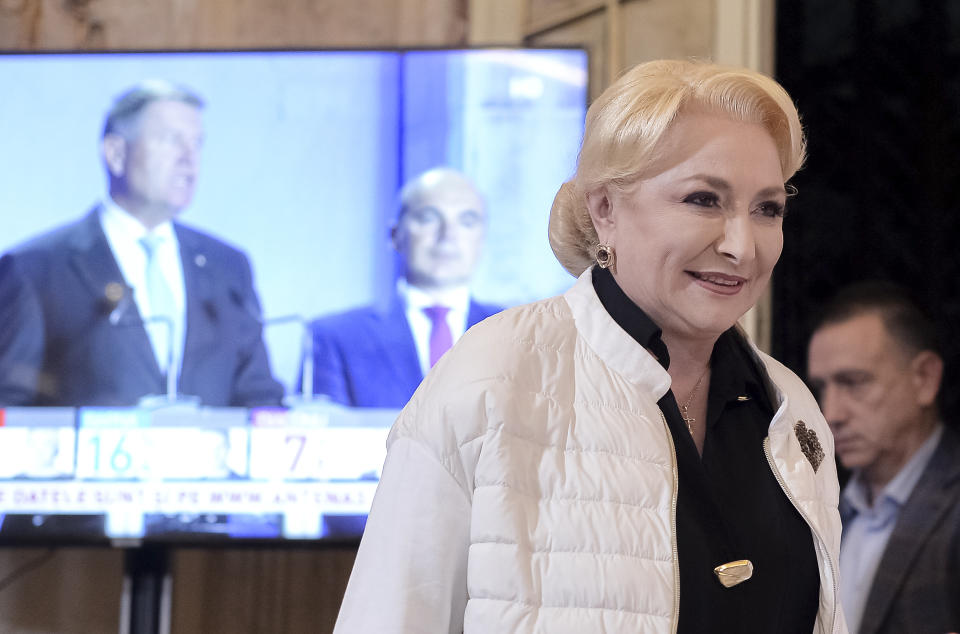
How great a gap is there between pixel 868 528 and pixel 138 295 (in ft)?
5.92

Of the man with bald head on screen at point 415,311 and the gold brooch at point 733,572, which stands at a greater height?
the man with bald head on screen at point 415,311

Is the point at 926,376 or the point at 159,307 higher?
the point at 159,307

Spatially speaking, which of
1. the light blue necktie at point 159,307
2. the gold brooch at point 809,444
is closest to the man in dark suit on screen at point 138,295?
the light blue necktie at point 159,307

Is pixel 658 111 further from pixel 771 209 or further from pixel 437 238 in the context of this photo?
pixel 437 238

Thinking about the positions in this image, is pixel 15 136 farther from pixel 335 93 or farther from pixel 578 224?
pixel 578 224

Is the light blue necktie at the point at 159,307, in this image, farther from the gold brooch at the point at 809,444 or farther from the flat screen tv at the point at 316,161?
the gold brooch at the point at 809,444

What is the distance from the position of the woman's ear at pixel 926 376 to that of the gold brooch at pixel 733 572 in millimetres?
1640

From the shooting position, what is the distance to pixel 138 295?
2480 mm

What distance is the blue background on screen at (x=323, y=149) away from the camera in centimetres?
250

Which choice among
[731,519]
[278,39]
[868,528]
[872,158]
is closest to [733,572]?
[731,519]

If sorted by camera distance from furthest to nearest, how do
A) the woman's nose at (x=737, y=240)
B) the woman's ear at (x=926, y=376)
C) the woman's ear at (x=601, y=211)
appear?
the woman's ear at (x=926, y=376) < the woman's ear at (x=601, y=211) < the woman's nose at (x=737, y=240)

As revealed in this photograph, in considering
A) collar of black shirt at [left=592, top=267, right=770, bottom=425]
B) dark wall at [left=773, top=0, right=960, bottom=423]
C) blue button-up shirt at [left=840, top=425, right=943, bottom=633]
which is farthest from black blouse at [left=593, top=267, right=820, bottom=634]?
dark wall at [left=773, top=0, right=960, bottom=423]

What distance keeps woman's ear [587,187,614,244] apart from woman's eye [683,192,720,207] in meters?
0.11

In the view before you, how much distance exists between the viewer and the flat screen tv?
248 centimetres
